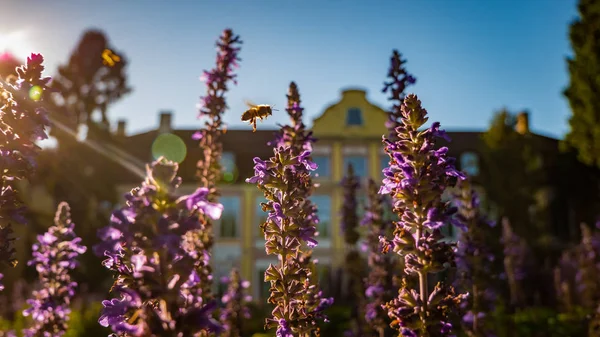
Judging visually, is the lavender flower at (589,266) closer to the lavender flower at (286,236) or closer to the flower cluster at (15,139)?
the lavender flower at (286,236)

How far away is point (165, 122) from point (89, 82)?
5.54 metres

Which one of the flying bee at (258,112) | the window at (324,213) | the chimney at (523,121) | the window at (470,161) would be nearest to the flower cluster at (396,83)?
the flying bee at (258,112)

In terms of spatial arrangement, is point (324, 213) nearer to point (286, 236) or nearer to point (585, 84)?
point (585, 84)

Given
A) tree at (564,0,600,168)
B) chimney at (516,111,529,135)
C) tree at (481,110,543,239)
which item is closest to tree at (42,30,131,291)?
tree at (481,110,543,239)

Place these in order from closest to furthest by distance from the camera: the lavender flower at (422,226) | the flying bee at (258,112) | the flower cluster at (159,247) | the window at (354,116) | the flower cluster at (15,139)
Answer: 1. the flower cluster at (159,247)
2. the lavender flower at (422,226)
3. the flower cluster at (15,139)
4. the flying bee at (258,112)
5. the window at (354,116)

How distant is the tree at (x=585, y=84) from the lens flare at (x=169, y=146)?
21580 millimetres

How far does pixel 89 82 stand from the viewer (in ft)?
104

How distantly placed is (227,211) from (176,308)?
2856cm

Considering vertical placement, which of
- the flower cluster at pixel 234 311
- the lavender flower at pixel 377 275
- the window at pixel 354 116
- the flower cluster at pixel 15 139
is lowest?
the flower cluster at pixel 234 311

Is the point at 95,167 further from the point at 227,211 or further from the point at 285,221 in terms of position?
the point at 285,221

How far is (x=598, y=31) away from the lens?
81.9 feet

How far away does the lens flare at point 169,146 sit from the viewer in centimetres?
3040

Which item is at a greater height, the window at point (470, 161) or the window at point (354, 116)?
the window at point (354, 116)

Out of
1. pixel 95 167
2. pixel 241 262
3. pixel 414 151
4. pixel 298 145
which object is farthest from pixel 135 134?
pixel 414 151
